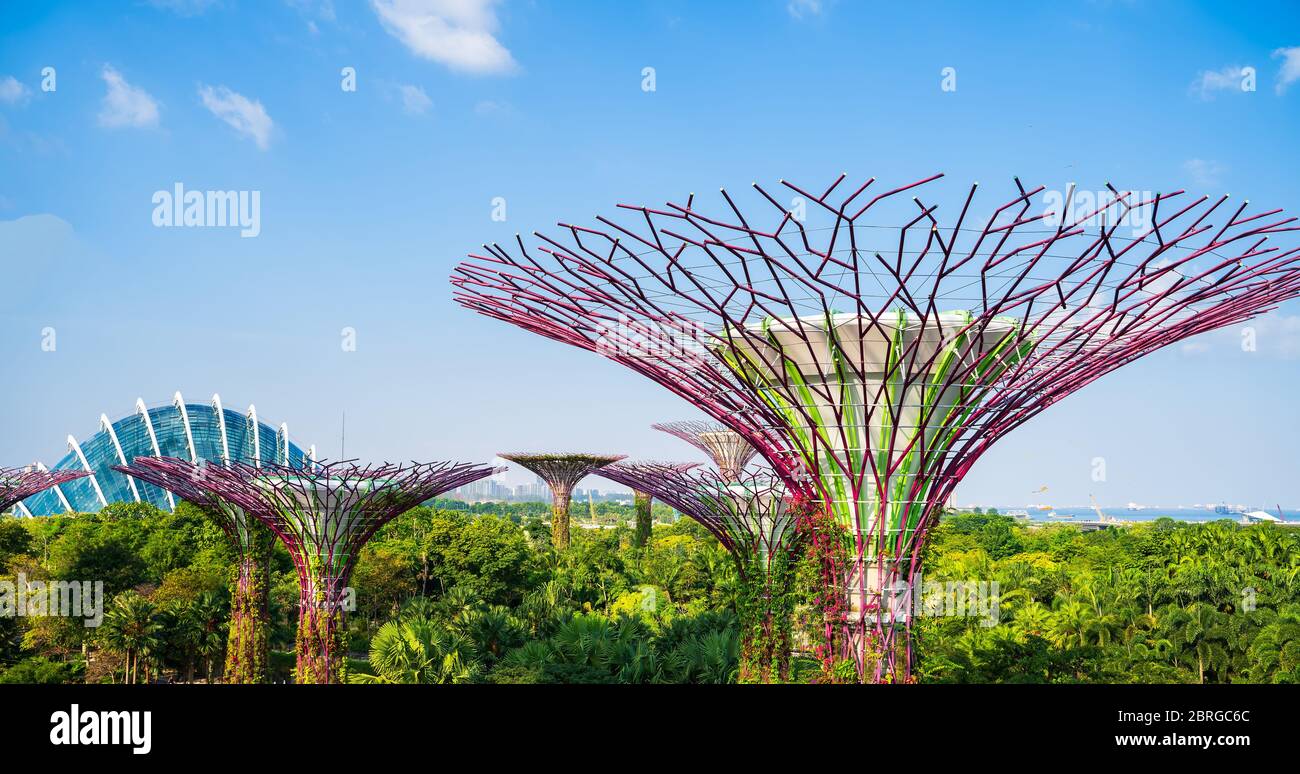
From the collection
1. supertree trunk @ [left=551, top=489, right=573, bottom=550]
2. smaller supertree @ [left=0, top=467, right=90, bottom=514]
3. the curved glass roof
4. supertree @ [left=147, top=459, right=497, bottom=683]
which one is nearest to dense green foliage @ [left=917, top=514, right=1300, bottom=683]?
supertree @ [left=147, top=459, right=497, bottom=683]

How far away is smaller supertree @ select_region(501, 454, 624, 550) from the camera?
51656 millimetres

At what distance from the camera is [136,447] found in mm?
73750

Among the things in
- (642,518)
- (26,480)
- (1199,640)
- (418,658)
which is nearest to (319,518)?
(418,658)

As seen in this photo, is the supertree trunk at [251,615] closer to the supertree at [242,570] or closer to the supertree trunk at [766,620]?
the supertree at [242,570]

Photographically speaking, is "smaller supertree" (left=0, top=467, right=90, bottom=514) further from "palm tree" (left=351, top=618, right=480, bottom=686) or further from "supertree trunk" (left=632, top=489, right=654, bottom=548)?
"supertree trunk" (left=632, top=489, right=654, bottom=548)

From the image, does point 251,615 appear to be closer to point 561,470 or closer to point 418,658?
point 418,658

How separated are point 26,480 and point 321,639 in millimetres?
15649

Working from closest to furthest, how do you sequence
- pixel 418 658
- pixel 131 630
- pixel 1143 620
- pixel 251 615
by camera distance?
pixel 418 658 < pixel 131 630 < pixel 251 615 < pixel 1143 620

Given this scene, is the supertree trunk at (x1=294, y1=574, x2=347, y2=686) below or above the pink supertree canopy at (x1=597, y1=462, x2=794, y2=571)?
below

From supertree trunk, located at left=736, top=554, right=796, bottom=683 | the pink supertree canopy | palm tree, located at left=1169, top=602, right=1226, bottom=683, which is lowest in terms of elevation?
palm tree, located at left=1169, top=602, right=1226, bottom=683

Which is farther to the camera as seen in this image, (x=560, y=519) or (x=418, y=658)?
(x=560, y=519)

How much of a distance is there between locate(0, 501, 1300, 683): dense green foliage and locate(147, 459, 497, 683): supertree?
0.94m
